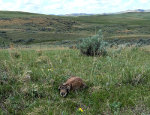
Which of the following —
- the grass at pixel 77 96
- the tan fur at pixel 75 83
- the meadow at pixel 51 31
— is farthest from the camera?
the meadow at pixel 51 31

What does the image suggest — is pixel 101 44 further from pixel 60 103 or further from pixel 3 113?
pixel 3 113

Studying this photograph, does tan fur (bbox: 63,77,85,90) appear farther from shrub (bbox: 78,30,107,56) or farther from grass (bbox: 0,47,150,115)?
shrub (bbox: 78,30,107,56)

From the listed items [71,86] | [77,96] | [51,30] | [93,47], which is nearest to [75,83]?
[71,86]

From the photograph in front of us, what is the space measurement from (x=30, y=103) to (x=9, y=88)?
0.65 metres

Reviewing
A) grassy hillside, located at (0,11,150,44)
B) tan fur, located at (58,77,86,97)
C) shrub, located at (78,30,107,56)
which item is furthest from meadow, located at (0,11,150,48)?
tan fur, located at (58,77,86,97)

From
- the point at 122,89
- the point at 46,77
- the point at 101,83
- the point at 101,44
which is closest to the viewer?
the point at 122,89

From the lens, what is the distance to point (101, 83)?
123 inches

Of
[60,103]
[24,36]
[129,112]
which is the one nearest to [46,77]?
[60,103]

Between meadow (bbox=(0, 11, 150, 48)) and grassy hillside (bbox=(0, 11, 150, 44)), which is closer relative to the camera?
meadow (bbox=(0, 11, 150, 48))

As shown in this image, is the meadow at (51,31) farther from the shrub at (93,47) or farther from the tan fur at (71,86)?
the tan fur at (71,86)

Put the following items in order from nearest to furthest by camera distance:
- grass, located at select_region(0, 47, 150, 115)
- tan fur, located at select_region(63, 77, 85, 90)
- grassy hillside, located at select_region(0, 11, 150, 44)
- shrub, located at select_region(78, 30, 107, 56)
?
1. grass, located at select_region(0, 47, 150, 115)
2. tan fur, located at select_region(63, 77, 85, 90)
3. shrub, located at select_region(78, 30, 107, 56)
4. grassy hillside, located at select_region(0, 11, 150, 44)

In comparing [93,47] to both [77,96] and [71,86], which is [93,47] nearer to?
[71,86]

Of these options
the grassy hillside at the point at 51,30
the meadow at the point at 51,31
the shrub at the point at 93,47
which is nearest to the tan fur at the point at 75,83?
the shrub at the point at 93,47

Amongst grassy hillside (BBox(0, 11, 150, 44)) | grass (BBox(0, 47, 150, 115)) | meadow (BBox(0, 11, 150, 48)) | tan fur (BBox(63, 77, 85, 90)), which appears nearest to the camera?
grass (BBox(0, 47, 150, 115))
